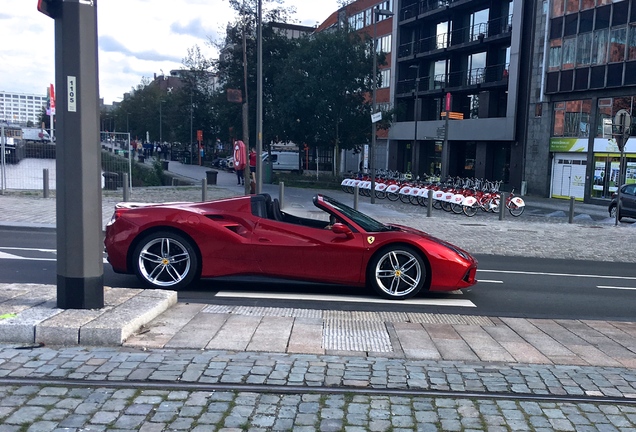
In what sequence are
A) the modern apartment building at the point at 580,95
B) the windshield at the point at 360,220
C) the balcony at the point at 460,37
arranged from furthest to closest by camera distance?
the balcony at the point at 460,37 < the modern apartment building at the point at 580,95 < the windshield at the point at 360,220

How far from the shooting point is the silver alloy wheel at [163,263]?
24.3 feet

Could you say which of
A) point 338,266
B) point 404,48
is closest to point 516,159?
point 404,48

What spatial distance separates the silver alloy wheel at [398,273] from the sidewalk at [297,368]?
2.55ft

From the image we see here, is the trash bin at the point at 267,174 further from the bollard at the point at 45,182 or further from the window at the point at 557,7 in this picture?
the window at the point at 557,7

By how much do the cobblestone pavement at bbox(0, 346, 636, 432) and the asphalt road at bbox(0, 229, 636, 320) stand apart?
2.16 meters

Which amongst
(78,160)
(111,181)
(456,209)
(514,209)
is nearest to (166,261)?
(78,160)

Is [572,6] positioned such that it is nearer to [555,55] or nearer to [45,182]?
[555,55]

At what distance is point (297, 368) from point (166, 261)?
327 cm

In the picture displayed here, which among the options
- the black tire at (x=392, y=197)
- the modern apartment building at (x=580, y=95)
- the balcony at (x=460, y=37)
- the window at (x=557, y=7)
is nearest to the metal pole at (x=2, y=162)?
the black tire at (x=392, y=197)

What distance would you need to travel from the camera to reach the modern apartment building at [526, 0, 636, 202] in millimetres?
31016

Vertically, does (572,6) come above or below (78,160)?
above

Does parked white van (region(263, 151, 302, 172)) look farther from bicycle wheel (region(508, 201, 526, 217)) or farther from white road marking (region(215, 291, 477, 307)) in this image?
white road marking (region(215, 291, 477, 307))

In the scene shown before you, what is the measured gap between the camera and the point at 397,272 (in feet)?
24.5

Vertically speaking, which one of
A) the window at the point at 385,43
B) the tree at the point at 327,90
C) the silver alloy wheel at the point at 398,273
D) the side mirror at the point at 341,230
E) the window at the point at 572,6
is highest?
the window at the point at 385,43
